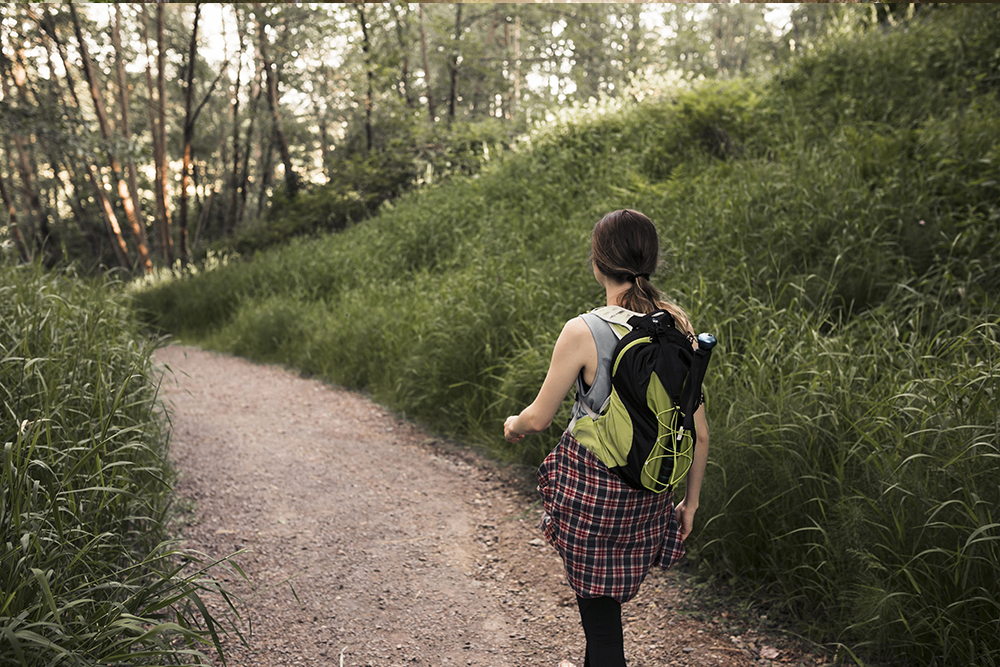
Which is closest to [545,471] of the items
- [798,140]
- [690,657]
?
[690,657]

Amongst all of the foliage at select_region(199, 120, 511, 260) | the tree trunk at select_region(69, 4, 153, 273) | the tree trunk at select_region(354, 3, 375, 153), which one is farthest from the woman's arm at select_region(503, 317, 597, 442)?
the tree trunk at select_region(69, 4, 153, 273)

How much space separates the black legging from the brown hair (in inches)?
37.2

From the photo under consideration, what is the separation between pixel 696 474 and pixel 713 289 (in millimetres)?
3086

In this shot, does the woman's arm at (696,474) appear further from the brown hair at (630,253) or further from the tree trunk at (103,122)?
the tree trunk at (103,122)

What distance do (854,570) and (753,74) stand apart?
850cm

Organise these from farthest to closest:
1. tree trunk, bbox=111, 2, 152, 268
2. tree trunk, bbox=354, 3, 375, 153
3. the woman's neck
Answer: tree trunk, bbox=111, 2, 152, 268 < tree trunk, bbox=354, 3, 375, 153 < the woman's neck

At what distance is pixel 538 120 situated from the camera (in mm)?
11422

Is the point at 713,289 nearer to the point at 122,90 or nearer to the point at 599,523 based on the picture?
the point at 599,523

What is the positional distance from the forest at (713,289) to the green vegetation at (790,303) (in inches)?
1.0

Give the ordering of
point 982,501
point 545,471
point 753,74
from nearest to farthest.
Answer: point 545,471
point 982,501
point 753,74

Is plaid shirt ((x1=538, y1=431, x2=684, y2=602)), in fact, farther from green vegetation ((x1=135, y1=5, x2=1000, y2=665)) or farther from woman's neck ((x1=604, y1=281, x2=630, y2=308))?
green vegetation ((x1=135, y1=5, x2=1000, y2=665))

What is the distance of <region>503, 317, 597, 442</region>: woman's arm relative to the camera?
1.84 m

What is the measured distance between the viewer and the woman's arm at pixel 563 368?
184 cm

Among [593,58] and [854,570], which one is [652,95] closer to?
[854,570]
